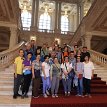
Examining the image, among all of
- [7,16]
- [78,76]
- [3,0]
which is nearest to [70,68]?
[78,76]

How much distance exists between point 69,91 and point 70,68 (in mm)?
737

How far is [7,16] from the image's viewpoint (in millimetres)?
15227

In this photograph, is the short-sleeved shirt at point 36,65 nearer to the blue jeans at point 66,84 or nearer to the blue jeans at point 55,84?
the blue jeans at point 55,84

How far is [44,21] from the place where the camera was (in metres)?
28.9

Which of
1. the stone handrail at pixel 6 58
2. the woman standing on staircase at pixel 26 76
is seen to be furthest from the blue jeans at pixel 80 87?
the stone handrail at pixel 6 58

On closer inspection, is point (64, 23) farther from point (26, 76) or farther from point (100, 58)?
point (26, 76)

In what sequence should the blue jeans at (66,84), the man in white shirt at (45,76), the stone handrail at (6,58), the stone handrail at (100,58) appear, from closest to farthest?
1. the man in white shirt at (45,76)
2. the blue jeans at (66,84)
3. the stone handrail at (6,58)
4. the stone handrail at (100,58)

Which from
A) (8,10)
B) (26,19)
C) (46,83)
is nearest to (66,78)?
(46,83)

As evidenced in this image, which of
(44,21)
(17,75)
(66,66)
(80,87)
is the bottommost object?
(80,87)

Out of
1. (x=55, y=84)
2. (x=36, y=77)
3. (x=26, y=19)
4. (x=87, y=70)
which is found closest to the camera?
(x=36, y=77)

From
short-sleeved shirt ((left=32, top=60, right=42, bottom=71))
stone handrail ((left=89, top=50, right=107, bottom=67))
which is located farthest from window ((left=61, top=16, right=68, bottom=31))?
short-sleeved shirt ((left=32, top=60, right=42, bottom=71))

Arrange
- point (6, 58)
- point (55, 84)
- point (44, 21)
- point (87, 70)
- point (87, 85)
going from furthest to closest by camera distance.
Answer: point (44, 21)
point (6, 58)
point (87, 70)
point (87, 85)
point (55, 84)

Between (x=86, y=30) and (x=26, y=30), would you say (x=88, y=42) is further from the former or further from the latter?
(x=26, y=30)

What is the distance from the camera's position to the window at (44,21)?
28.4 meters
